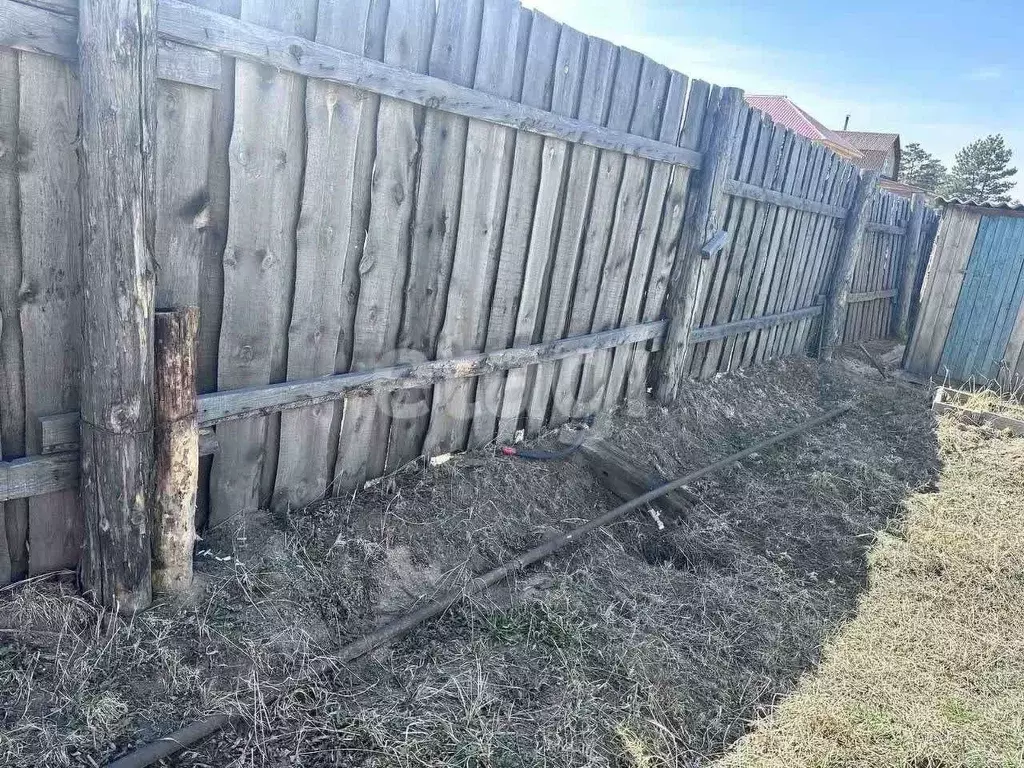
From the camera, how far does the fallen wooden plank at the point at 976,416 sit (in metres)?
6.61

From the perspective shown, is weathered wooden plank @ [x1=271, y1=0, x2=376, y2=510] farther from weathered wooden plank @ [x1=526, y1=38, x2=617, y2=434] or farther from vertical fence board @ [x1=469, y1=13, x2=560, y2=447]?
weathered wooden plank @ [x1=526, y1=38, x2=617, y2=434]

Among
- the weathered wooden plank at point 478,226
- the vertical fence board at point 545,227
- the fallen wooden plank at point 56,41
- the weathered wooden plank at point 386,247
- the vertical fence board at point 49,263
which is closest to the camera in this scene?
the fallen wooden plank at point 56,41

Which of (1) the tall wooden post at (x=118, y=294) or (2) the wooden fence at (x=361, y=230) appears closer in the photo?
(1) the tall wooden post at (x=118, y=294)

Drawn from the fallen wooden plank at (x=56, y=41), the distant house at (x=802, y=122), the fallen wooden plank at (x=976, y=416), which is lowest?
the fallen wooden plank at (x=976, y=416)

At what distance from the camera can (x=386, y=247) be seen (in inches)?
126

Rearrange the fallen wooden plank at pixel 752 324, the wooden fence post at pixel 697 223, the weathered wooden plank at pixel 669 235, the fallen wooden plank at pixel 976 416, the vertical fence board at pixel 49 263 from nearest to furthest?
the vertical fence board at pixel 49 263 < the weathered wooden plank at pixel 669 235 < the wooden fence post at pixel 697 223 < the fallen wooden plank at pixel 752 324 < the fallen wooden plank at pixel 976 416

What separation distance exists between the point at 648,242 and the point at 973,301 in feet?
19.0

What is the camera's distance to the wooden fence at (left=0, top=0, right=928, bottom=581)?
228cm

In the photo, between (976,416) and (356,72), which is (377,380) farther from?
(976,416)

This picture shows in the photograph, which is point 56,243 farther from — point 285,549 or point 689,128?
point 689,128

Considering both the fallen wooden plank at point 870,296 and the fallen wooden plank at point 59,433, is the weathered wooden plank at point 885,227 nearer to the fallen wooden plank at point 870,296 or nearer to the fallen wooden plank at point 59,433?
the fallen wooden plank at point 870,296

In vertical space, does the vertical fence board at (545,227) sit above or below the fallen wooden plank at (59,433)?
above

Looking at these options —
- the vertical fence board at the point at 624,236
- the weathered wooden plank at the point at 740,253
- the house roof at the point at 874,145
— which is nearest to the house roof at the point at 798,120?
the house roof at the point at 874,145

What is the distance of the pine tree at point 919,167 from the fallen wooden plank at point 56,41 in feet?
235
